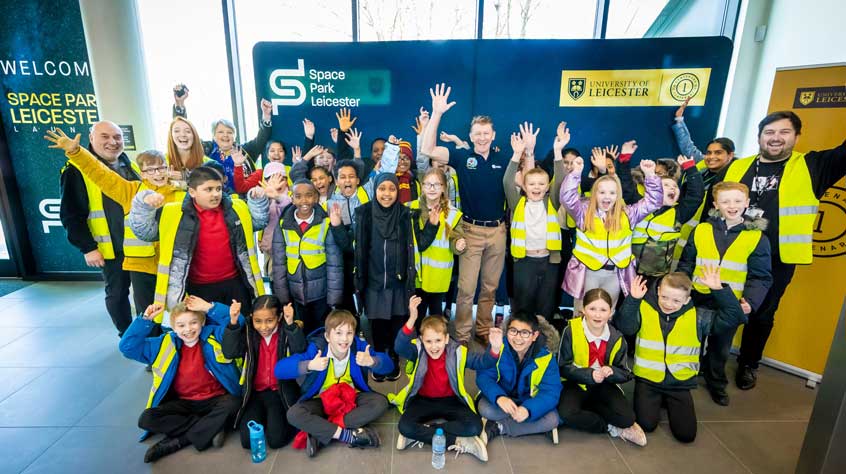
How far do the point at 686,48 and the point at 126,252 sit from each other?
15.7 ft

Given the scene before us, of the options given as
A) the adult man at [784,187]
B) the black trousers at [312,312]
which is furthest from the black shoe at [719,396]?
the black trousers at [312,312]

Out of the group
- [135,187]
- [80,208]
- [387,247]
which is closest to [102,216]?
[80,208]

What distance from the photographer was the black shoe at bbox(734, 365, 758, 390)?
2.77 m

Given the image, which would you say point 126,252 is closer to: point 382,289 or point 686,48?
point 382,289

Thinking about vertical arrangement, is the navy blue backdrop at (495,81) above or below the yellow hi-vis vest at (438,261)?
above

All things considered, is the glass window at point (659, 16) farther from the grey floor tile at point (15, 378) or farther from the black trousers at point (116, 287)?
the grey floor tile at point (15, 378)

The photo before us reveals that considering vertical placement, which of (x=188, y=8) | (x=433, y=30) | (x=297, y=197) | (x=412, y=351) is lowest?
(x=412, y=351)

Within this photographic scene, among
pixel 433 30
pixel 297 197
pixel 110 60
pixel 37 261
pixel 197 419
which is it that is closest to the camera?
pixel 197 419

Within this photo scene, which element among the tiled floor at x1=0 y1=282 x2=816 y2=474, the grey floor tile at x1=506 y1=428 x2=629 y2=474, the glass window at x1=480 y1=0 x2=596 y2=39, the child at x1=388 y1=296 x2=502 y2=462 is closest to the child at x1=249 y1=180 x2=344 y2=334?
the child at x1=388 y1=296 x2=502 y2=462

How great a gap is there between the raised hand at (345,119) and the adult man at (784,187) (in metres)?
3.10

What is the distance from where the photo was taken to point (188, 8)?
163 inches

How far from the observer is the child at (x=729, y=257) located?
249 centimetres

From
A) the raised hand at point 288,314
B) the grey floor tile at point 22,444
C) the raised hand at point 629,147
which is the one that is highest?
the raised hand at point 629,147

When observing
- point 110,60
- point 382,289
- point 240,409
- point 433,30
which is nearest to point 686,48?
point 433,30
